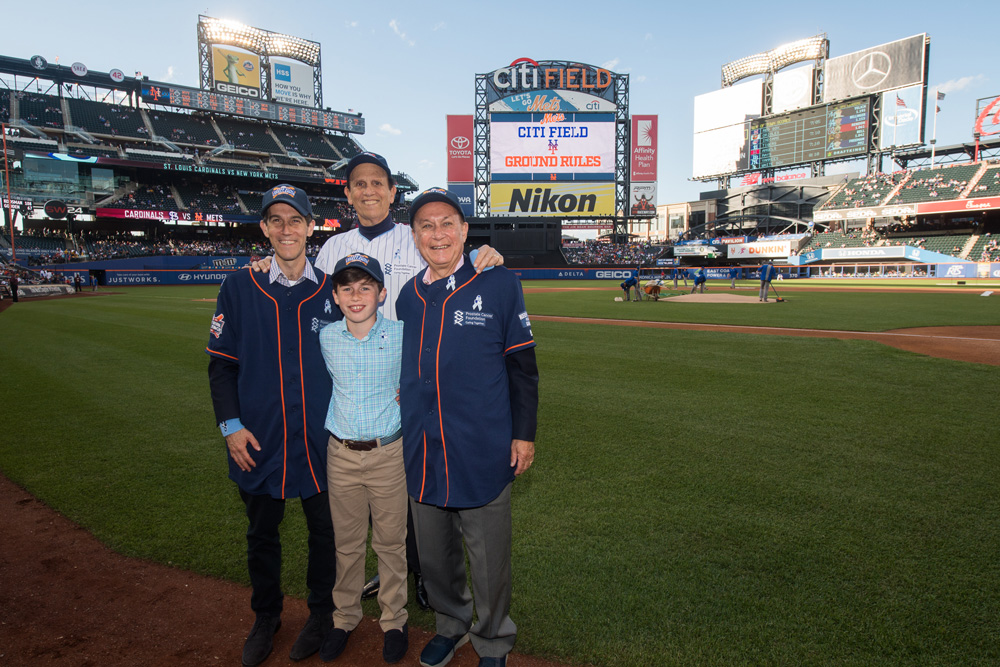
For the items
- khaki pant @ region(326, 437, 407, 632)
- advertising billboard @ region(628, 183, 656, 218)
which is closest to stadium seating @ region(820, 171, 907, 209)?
advertising billboard @ region(628, 183, 656, 218)

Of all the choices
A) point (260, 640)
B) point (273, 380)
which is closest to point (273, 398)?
point (273, 380)

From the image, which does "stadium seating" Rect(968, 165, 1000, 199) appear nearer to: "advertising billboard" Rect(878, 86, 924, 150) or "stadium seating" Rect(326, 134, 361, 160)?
"advertising billboard" Rect(878, 86, 924, 150)

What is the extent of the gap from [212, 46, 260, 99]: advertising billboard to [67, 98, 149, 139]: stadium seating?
970cm

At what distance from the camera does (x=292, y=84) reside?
210ft

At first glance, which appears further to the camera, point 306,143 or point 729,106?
point 306,143

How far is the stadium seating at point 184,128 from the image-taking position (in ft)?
181

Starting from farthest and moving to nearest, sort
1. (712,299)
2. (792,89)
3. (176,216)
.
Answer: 1. (792,89)
2. (176,216)
3. (712,299)

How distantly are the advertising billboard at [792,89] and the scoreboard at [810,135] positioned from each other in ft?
5.11

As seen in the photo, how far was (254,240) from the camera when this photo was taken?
56062 mm

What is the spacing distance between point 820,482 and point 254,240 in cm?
6002

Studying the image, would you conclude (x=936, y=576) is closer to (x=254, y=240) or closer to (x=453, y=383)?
(x=453, y=383)

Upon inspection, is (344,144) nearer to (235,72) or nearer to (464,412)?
(235,72)

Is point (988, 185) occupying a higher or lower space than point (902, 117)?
lower

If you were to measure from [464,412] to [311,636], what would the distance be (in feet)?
4.94
